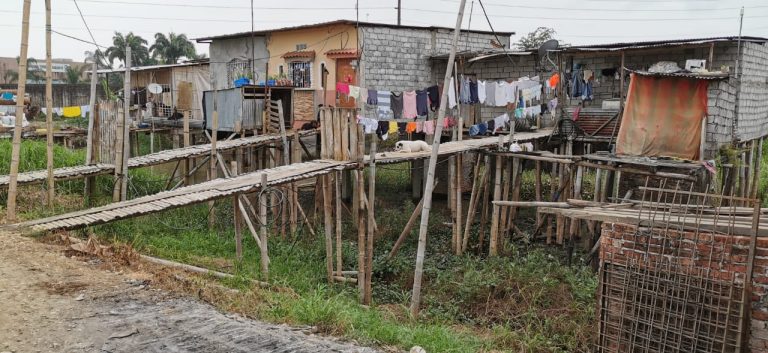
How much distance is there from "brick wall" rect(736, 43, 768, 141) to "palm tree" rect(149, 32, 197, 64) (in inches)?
1419

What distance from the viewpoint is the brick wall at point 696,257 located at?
5.34m

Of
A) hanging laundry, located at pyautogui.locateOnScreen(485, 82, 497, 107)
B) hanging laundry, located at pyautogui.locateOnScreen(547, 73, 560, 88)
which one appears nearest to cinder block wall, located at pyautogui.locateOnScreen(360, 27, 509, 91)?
hanging laundry, located at pyautogui.locateOnScreen(485, 82, 497, 107)

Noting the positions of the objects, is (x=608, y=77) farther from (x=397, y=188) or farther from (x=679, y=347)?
(x=679, y=347)

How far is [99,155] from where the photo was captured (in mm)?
12102

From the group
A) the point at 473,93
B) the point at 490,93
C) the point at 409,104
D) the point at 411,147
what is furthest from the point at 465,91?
the point at 411,147

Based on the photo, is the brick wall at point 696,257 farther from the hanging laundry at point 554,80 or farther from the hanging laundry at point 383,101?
the hanging laundry at point 383,101

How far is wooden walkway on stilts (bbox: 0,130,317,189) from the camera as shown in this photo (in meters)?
10.6

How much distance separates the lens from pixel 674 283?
575 cm

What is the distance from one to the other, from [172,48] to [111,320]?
40748mm

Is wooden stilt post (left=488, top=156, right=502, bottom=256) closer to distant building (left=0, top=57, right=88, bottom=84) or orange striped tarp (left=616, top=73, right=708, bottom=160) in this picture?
orange striped tarp (left=616, top=73, right=708, bottom=160)

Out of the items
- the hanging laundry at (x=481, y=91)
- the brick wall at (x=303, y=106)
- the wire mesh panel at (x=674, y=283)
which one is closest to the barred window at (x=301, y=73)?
the brick wall at (x=303, y=106)

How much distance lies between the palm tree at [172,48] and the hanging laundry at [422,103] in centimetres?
3159

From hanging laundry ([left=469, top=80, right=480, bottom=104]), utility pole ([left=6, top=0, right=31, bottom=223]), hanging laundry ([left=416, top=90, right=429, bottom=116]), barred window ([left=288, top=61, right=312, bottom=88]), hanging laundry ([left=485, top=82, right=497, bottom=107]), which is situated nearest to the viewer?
utility pole ([left=6, top=0, right=31, bottom=223])

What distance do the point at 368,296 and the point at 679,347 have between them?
458cm
